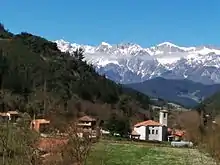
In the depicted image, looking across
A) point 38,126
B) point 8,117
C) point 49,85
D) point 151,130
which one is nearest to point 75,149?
point 8,117

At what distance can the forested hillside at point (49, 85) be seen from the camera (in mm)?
101875

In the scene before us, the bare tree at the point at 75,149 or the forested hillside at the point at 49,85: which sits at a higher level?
the forested hillside at the point at 49,85

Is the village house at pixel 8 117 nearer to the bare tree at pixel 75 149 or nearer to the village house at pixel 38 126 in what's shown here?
the village house at pixel 38 126

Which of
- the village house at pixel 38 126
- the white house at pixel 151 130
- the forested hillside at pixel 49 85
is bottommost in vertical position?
the village house at pixel 38 126

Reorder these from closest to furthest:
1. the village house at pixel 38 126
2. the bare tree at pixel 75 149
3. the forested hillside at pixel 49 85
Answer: the bare tree at pixel 75 149, the village house at pixel 38 126, the forested hillside at pixel 49 85

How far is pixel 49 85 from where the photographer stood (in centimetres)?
12625

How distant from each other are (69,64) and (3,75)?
46.0 m

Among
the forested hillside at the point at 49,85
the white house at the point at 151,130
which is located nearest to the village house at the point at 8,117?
the forested hillside at the point at 49,85

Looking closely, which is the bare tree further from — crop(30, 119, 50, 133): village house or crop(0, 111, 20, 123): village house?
crop(0, 111, 20, 123): village house

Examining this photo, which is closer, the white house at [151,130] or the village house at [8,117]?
the village house at [8,117]

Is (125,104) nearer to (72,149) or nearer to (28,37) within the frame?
(28,37)

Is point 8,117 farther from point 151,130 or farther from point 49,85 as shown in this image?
point 49,85

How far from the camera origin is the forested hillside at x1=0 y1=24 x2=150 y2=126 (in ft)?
334

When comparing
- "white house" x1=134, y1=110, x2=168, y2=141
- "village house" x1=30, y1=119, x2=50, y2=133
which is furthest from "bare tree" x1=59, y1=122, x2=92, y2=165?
"white house" x1=134, y1=110, x2=168, y2=141
